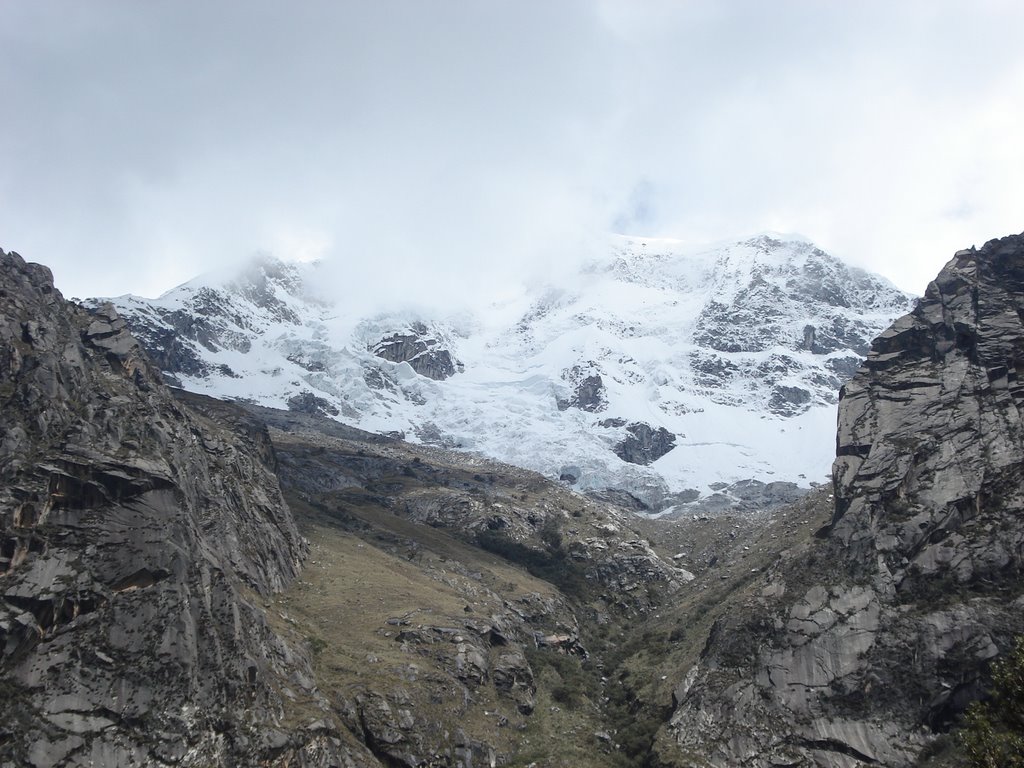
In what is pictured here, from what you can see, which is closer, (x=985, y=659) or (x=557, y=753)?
(x=985, y=659)

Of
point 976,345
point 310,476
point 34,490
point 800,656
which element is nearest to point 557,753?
point 800,656

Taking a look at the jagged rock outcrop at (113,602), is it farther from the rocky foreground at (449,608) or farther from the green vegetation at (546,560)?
the green vegetation at (546,560)

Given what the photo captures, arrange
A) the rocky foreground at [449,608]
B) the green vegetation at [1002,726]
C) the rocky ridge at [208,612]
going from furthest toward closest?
the rocky foreground at [449,608], the rocky ridge at [208,612], the green vegetation at [1002,726]

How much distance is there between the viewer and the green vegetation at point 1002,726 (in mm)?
34062

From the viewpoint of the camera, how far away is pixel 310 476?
15488 cm

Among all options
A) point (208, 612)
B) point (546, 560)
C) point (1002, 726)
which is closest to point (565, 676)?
point (546, 560)

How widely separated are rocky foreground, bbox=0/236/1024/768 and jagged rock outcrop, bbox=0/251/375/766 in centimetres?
17

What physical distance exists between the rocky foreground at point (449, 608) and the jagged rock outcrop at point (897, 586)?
0.24 meters

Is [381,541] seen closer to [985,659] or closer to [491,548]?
[491,548]

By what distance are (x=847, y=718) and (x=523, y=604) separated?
4755 centimetres

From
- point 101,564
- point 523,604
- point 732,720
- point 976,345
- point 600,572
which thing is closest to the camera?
point 101,564

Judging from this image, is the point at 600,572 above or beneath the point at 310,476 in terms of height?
beneath

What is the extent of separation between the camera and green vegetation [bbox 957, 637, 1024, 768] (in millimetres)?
34062

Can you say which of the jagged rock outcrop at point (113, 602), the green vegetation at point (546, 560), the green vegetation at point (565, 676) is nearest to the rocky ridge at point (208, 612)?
the jagged rock outcrop at point (113, 602)
